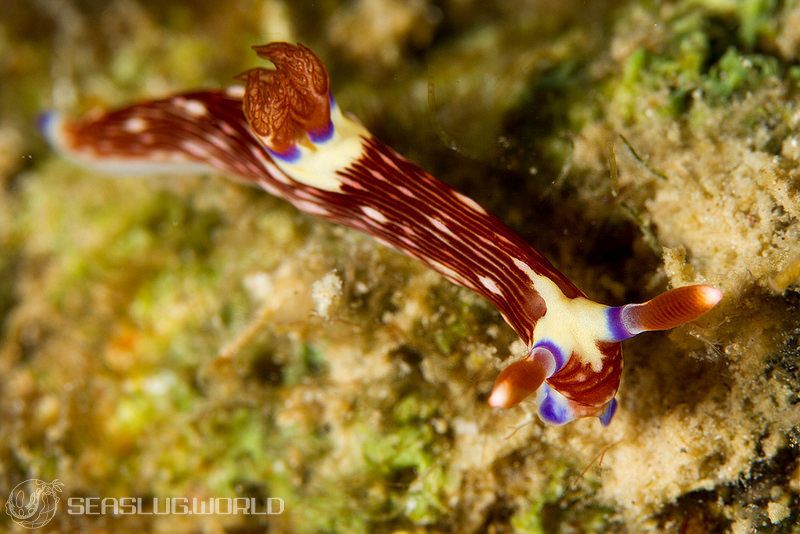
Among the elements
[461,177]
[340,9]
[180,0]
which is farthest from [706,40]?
[180,0]

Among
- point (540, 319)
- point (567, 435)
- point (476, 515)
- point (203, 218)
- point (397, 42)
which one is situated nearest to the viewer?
point (540, 319)

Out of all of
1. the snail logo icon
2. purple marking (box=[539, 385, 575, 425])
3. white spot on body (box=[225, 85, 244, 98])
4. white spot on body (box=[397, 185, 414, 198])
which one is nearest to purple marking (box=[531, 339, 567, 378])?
purple marking (box=[539, 385, 575, 425])

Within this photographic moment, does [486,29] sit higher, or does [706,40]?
[486,29]

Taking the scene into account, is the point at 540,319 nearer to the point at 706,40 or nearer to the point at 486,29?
the point at 706,40

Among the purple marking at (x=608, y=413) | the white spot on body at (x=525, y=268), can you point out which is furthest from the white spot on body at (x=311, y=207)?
the purple marking at (x=608, y=413)

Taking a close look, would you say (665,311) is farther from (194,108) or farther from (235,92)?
(194,108)

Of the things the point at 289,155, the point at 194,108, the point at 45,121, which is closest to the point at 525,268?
the point at 289,155

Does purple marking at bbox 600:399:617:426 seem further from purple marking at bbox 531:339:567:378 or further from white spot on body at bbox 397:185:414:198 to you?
white spot on body at bbox 397:185:414:198
